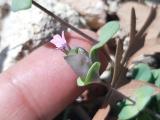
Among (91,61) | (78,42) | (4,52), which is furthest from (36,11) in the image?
(91,61)

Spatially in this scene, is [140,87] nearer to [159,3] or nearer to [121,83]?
[121,83]

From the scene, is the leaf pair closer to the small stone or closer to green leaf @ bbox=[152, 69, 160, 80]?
green leaf @ bbox=[152, 69, 160, 80]

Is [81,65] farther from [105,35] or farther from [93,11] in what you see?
[93,11]

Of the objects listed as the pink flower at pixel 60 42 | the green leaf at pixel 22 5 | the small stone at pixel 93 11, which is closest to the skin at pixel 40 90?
the pink flower at pixel 60 42

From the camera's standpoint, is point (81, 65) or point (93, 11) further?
point (93, 11)

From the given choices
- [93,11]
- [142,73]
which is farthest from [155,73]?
[93,11]

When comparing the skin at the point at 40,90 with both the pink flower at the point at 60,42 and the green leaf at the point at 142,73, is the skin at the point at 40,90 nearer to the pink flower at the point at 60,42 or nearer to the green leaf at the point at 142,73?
the pink flower at the point at 60,42
